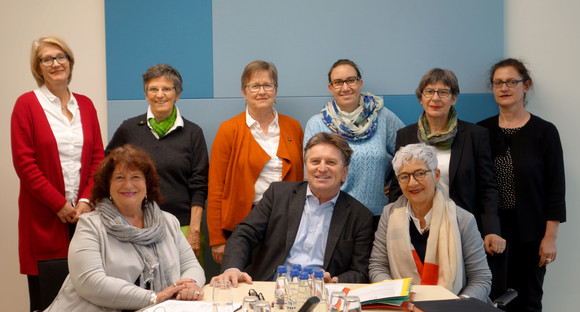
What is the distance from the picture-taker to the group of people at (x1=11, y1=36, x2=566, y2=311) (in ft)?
7.86

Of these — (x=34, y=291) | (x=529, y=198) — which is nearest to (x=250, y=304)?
(x=34, y=291)

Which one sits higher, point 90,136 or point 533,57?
point 533,57

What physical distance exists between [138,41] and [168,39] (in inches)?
9.1

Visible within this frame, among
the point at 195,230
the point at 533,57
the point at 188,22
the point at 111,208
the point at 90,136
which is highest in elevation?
the point at 188,22

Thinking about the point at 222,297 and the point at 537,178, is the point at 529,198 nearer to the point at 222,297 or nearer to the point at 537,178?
the point at 537,178

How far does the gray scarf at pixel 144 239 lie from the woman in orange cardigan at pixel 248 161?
3.08ft

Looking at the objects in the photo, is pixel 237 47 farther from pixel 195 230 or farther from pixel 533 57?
pixel 533 57

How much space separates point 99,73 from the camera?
3984 millimetres

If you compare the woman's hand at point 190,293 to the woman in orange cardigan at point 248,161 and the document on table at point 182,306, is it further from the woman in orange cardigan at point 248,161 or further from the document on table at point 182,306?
the woman in orange cardigan at point 248,161

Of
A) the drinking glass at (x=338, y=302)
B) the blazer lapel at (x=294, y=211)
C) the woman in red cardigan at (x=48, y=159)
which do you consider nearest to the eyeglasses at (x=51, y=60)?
the woman in red cardigan at (x=48, y=159)

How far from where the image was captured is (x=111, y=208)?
235cm

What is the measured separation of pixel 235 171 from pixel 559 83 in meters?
2.43

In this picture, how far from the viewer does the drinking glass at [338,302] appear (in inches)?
71.5

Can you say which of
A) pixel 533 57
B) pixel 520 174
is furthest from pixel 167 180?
pixel 533 57
